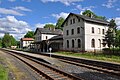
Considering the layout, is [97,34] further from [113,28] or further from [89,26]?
[113,28]

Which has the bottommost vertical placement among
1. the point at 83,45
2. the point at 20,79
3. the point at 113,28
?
the point at 20,79

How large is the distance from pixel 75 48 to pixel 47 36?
2635cm

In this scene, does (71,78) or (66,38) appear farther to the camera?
(66,38)

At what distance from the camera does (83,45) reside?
128ft

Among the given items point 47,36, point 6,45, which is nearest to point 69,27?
point 47,36

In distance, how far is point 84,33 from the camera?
38.8 metres

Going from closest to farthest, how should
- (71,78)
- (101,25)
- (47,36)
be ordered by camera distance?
(71,78) → (101,25) → (47,36)

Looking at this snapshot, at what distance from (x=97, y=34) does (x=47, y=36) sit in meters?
27.9

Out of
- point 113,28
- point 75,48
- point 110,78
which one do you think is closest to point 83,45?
point 75,48

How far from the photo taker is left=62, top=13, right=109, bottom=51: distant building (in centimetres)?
3909

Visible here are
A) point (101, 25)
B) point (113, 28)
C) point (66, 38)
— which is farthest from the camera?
point (66, 38)

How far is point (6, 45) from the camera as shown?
133500 millimetres

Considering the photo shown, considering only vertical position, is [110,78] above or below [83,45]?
below

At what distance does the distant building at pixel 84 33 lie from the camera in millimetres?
39094
